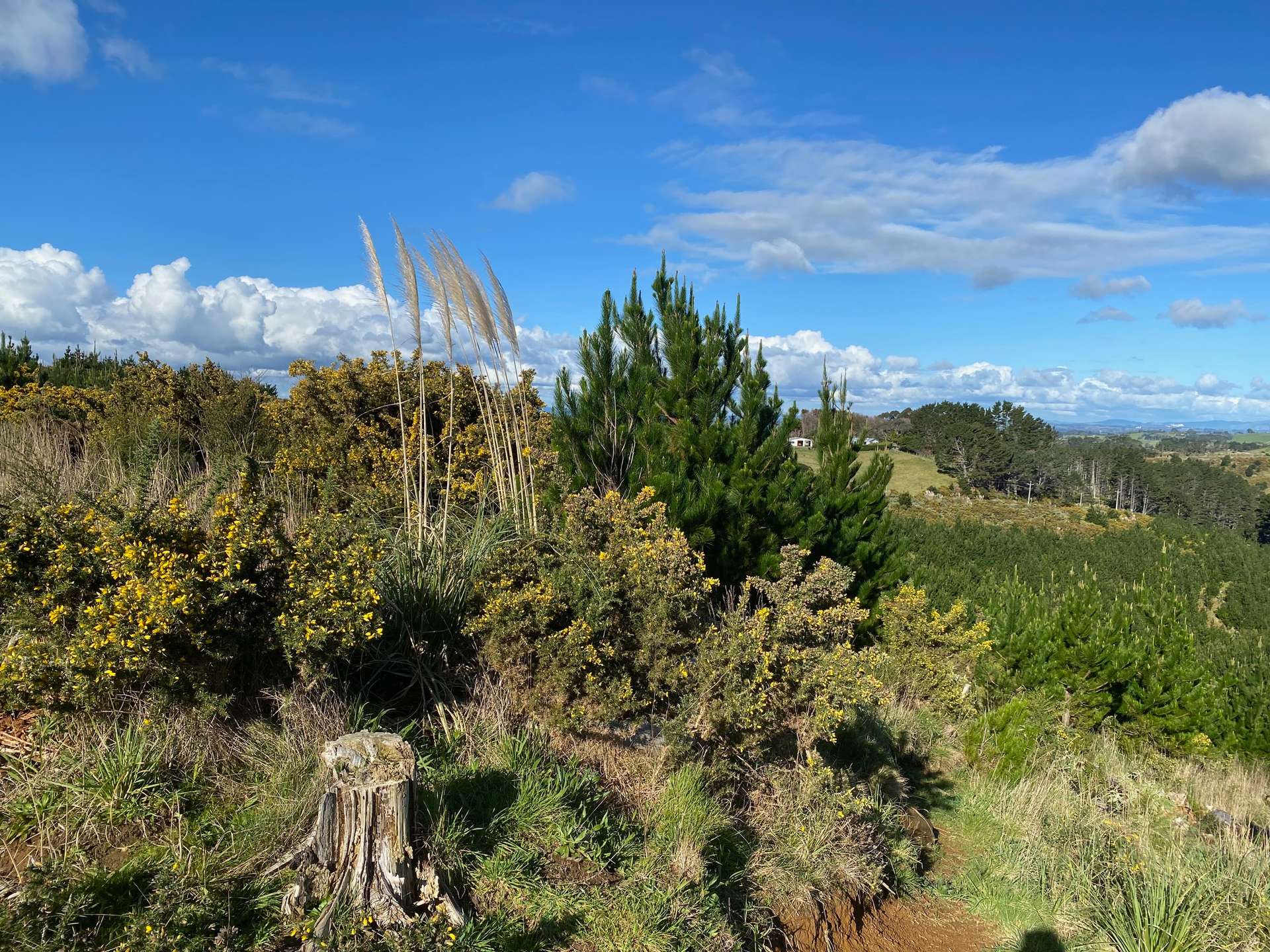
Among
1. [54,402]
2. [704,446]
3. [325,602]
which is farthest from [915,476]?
[325,602]

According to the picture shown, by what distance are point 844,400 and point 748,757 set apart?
6.32 metres

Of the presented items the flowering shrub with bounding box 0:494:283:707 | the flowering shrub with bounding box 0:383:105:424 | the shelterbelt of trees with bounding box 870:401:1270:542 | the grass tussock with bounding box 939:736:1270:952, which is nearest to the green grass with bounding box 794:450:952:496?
the shelterbelt of trees with bounding box 870:401:1270:542

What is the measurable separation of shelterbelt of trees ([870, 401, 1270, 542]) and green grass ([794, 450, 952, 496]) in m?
2.22

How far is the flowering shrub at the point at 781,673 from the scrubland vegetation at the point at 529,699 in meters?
0.02

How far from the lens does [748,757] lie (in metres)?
4.50

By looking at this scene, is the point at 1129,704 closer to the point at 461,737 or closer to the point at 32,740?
the point at 461,737

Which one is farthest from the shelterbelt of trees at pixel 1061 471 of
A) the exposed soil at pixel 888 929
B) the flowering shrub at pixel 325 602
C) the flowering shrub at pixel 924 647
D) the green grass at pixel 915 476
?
the flowering shrub at pixel 325 602

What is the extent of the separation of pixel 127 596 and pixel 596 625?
6.92 ft

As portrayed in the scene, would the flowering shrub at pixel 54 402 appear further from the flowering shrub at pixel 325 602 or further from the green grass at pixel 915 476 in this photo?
the green grass at pixel 915 476

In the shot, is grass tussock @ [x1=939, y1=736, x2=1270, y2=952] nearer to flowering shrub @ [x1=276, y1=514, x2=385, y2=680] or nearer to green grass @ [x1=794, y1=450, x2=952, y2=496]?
flowering shrub @ [x1=276, y1=514, x2=385, y2=680]

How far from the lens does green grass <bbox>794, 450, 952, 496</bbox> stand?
6444 cm

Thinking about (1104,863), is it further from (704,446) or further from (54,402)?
(54,402)

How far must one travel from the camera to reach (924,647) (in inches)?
333

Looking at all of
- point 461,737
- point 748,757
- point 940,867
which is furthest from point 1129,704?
point 461,737
